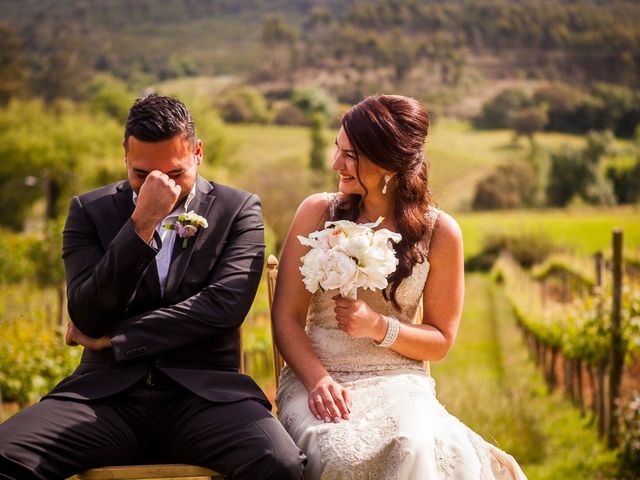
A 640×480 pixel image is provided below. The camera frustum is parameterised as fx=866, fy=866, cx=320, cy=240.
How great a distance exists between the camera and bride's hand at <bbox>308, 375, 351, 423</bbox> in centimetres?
330

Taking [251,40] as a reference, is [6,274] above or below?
below

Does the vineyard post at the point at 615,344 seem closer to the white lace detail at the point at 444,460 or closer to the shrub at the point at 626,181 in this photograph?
the white lace detail at the point at 444,460

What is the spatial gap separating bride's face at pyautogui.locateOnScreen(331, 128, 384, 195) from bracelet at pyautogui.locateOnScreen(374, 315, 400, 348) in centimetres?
57

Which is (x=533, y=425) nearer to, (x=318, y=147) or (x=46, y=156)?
(x=46, y=156)

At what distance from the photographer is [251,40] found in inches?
4564

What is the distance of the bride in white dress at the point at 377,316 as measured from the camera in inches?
127

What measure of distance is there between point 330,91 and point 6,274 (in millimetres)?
70606

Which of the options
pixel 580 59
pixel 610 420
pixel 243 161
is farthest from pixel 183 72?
pixel 610 420

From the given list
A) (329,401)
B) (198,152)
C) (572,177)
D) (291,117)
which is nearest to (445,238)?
(329,401)

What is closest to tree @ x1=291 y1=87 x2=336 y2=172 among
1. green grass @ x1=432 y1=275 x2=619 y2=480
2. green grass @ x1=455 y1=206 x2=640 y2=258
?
green grass @ x1=455 y1=206 x2=640 y2=258

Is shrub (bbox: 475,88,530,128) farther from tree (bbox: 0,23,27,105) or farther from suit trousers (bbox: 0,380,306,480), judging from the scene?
suit trousers (bbox: 0,380,306,480)

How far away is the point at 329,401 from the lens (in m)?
3.33

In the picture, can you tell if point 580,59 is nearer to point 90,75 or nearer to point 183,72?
point 183,72

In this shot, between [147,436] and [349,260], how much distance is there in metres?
1.02
